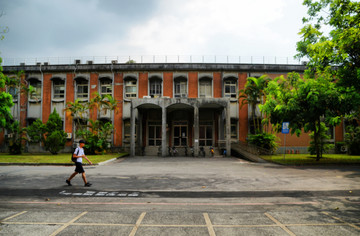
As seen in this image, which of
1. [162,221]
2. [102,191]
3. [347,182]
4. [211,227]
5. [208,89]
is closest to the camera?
[211,227]

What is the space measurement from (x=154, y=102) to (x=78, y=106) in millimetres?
8006

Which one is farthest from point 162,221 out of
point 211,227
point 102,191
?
point 102,191

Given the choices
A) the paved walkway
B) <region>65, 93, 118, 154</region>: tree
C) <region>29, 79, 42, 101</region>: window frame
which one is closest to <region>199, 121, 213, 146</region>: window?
<region>65, 93, 118, 154</region>: tree

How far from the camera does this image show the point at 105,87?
26844 millimetres

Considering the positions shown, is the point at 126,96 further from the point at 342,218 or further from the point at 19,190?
the point at 342,218

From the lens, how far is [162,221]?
4.76m

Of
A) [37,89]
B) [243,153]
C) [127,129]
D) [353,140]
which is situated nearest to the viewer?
[243,153]

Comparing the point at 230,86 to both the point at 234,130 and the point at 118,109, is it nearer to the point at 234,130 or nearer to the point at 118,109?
the point at 234,130

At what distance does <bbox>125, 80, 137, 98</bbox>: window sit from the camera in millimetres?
26578

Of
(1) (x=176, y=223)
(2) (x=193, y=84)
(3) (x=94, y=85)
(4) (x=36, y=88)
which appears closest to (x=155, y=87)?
(2) (x=193, y=84)

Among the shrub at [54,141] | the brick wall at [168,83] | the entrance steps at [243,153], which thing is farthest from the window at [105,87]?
the entrance steps at [243,153]

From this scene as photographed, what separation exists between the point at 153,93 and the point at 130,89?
9.17ft

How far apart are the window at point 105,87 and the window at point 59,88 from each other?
15.7ft

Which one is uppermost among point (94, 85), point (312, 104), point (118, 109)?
point (94, 85)
